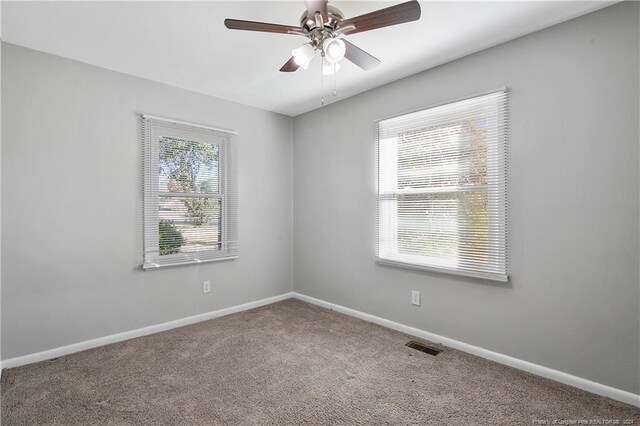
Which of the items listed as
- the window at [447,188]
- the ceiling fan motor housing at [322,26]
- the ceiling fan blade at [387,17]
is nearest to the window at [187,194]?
the window at [447,188]

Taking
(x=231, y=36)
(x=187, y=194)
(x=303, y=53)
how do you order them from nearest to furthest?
(x=303, y=53)
(x=231, y=36)
(x=187, y=194)

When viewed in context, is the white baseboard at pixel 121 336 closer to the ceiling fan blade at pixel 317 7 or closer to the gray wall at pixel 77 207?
the gray wall at pixel 77 207

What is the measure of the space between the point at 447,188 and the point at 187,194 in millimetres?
2548

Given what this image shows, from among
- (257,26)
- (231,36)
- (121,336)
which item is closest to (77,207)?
(121,336)

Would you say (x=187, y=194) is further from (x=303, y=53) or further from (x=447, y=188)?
(x=447, y=188)

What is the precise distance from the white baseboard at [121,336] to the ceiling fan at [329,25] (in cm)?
276

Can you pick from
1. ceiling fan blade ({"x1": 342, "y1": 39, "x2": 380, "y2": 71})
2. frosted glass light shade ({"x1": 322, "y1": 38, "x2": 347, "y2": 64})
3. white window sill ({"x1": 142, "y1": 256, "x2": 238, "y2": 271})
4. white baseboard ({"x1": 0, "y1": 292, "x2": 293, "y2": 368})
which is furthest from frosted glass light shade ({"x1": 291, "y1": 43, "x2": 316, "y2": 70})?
white baseboard ({"x1": 0, "y1": 292, "x2": 293, "y2": 368})

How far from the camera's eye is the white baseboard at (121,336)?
2482 millimetres

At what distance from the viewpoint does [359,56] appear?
2064 mm

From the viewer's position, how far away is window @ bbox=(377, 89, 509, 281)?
2.49m

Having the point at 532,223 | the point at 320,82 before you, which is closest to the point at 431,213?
the point at 532,223

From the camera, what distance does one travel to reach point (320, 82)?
319cm

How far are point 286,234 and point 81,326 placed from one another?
2316mm

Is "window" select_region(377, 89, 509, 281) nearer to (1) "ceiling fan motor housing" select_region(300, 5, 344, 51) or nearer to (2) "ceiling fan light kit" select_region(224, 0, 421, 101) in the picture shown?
(2) "ceiling fan light kit" select_region(224, 0, 421, 101)
